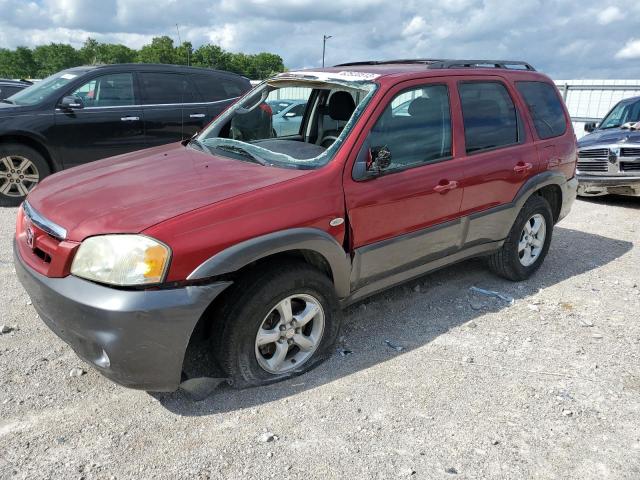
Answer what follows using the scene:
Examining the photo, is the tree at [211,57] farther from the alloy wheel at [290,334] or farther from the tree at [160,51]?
the alloy wheel at [290,334]

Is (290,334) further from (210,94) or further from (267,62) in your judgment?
(267,62)

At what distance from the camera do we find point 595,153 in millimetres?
8273

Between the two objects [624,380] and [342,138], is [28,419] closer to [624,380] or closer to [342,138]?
[342,138]

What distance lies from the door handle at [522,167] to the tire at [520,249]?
34cm

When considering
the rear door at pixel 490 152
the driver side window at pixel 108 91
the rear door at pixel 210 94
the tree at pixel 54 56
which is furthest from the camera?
the tree at pixel 54 56

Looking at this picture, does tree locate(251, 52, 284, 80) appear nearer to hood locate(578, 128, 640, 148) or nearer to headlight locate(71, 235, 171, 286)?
hood locate(578, 128, 640, 148)

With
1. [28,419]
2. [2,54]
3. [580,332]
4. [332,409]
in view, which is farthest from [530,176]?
[2,54]

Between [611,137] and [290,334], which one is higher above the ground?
[611,137]

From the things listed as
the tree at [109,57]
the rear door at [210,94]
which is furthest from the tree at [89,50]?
the rear door at [210,94]

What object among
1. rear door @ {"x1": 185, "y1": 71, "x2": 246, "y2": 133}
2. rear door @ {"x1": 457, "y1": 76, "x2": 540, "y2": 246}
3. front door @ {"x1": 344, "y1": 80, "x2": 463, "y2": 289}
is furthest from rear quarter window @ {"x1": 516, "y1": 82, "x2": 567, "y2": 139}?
rear door @ {"x1": 185, "y1": 71, "x2": 246, "y2": 133}

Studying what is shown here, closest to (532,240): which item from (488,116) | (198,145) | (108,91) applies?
(488,116)

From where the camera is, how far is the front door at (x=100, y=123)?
692 cm

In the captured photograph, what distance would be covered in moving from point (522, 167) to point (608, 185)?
178 inches

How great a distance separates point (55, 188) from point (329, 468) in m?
2.26
